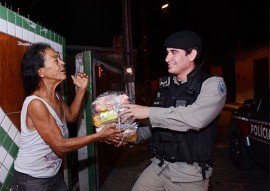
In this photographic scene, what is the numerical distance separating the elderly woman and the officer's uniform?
0.43m

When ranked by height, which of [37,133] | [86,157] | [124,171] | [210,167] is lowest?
[124,171]

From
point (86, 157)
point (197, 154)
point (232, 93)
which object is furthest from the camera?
point (232, 93)

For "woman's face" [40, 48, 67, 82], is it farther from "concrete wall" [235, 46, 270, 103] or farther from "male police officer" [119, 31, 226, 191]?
"concrete wall" [235, 46, 270, 103]

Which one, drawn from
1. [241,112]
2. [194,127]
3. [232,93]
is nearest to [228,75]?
[232,93]

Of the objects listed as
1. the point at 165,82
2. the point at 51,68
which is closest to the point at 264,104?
the point at 165,82

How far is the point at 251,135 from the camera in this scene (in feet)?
18.2

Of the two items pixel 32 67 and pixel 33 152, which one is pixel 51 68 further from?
pixel 33 152

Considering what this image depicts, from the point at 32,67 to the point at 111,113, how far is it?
2.49ft

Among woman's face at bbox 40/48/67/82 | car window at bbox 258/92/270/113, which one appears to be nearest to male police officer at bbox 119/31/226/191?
woman's face at bbox 40/48/67/82

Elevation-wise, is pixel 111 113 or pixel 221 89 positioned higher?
pixel 221 89

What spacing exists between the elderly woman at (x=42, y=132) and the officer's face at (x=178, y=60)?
76 cm

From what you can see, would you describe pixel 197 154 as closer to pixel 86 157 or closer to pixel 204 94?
pixel 204 94

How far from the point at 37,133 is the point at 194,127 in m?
1.22

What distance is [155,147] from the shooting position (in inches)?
115
